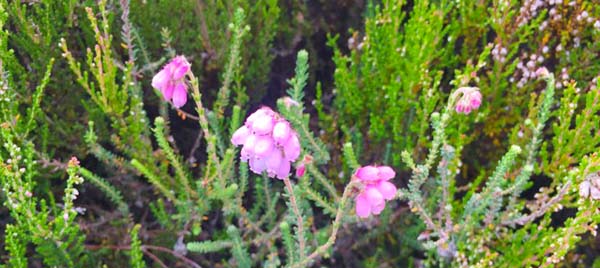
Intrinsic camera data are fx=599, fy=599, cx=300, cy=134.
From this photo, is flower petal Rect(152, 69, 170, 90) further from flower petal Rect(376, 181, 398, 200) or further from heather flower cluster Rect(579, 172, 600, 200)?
heather flower cluster Rect(579, 172, 600, 200)

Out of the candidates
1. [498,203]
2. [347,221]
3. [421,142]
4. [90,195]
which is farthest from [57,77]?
[498,203]

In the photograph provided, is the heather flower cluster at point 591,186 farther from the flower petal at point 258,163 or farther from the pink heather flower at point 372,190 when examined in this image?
the flower petal at point 258,163

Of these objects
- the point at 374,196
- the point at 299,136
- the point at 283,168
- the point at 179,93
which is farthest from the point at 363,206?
the point at 179,93

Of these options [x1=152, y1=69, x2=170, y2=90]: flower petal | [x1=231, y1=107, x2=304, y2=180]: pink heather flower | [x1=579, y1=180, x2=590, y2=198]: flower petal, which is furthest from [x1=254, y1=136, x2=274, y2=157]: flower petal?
[x1=579, y1=180, x2=590, y2=198]: flower petal

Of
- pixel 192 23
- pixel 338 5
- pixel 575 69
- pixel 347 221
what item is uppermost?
pixel 338 5

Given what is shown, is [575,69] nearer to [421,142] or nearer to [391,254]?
[421,142]
